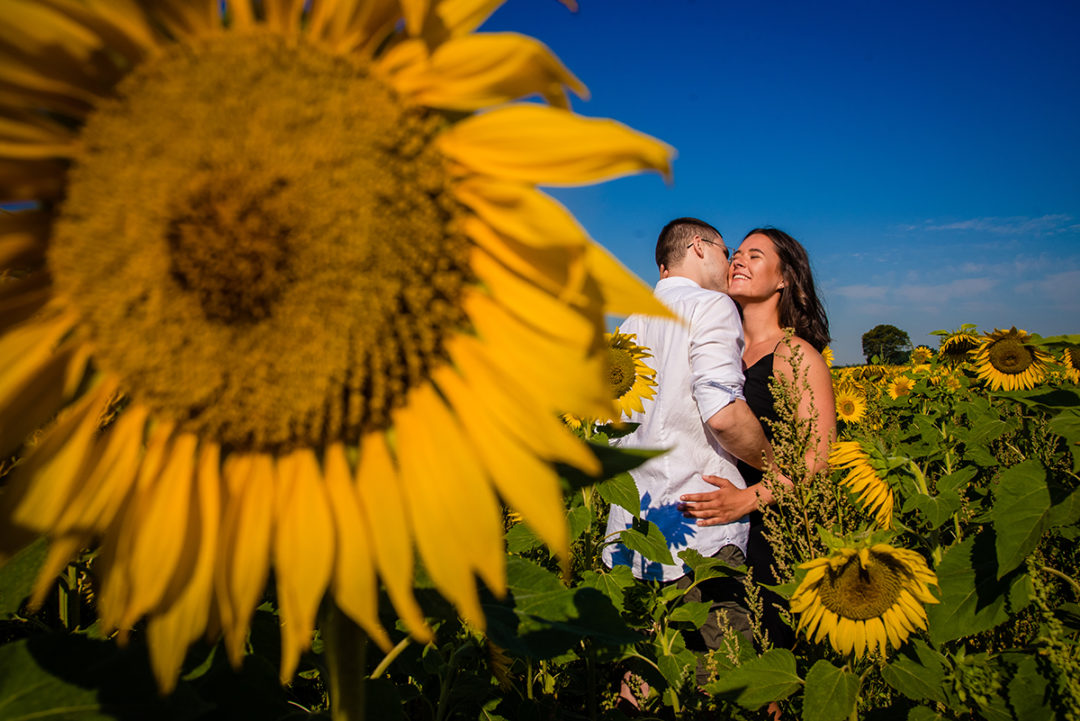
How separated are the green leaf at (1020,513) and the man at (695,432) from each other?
4.13 feet

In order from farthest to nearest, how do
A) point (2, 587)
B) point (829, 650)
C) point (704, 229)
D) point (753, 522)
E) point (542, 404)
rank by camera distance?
point (704, 229)
point (753, 522)
point (829, 650)
point (2, 587)
point (542, 404)

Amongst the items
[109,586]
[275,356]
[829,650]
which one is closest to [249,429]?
[275,356]

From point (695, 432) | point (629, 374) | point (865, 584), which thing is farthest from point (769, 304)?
point (865, 584)

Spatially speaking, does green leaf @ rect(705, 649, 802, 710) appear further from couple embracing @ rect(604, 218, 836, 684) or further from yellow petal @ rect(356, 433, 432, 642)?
yellow petal @ rect(356, 433, 432, 642)

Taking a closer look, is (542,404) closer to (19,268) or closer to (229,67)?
(229,67)

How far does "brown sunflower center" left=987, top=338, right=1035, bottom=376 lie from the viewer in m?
6.71

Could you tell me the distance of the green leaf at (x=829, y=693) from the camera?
228 cm

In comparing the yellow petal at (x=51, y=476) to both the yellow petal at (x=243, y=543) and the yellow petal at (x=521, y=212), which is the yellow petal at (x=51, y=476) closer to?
the yellow petal at (x=243, y=543)

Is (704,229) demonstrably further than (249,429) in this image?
Yes

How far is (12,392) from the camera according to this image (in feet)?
2.24

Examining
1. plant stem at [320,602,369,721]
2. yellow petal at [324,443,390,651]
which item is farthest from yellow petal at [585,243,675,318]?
plant stem at [320,602,369,721]

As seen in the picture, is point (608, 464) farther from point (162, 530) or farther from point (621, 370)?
point (621, 370)

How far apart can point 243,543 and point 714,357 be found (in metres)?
3.28

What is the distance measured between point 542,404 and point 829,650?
293 centimetres
